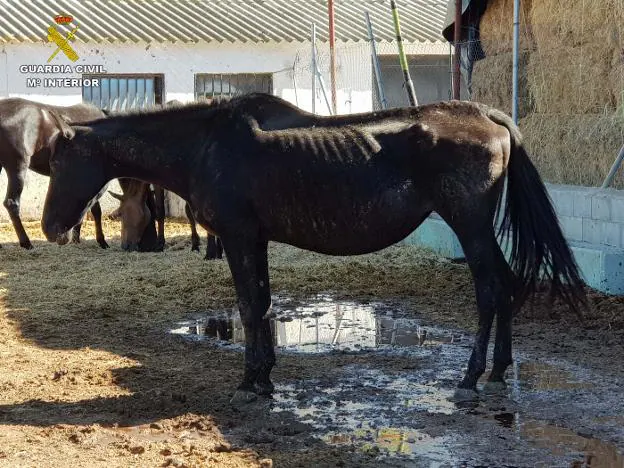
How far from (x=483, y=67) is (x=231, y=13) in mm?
8527

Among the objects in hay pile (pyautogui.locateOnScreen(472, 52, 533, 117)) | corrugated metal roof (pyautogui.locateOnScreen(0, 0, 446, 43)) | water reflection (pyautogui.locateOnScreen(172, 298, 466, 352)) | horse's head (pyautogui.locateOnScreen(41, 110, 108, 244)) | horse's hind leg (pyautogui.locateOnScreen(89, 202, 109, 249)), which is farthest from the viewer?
corrugated metal roof (pyautogui.locateOnScreen(0, 0, 446, 43))

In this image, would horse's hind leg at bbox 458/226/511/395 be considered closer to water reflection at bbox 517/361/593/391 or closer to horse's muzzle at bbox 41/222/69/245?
water reflection at bbox 517/361/593/391

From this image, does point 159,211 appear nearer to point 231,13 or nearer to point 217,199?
point 217,199

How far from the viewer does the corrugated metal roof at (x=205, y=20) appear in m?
17.5

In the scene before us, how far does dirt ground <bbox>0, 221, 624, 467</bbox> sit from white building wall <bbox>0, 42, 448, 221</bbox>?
542 centimetres

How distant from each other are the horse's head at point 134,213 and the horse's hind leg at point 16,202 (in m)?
1.40

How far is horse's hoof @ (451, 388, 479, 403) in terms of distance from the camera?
5.51 meters

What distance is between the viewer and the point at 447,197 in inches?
218

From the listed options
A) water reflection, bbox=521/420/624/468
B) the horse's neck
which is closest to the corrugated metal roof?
the horse's neck

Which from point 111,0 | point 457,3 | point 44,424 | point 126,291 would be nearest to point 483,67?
point 457,3


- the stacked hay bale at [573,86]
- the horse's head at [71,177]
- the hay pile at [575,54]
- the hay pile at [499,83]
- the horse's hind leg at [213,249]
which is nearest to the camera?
the horse's head at [71,177]

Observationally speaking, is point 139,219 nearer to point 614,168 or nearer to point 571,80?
point 571,80

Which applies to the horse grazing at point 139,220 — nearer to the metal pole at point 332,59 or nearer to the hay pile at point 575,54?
the metal pole at point 332,59

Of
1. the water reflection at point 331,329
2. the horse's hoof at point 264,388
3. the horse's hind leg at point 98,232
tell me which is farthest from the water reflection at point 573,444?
the horse's hind leg at point 98,232
